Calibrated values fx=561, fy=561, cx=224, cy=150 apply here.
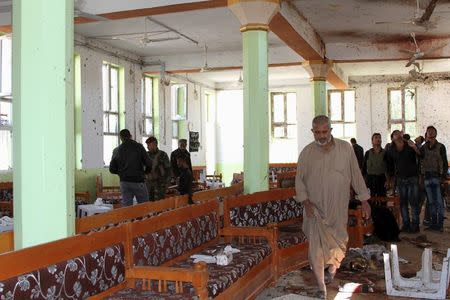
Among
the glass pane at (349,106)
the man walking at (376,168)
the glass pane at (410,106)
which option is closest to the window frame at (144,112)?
the man walking at (376,168)

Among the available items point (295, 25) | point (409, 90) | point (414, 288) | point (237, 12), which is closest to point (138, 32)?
point (295, 25)

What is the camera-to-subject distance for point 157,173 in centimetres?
897

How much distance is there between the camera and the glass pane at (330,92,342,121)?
63.1ft

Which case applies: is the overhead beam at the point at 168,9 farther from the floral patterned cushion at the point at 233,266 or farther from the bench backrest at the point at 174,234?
the floral patterned cushion at the point at 233,266

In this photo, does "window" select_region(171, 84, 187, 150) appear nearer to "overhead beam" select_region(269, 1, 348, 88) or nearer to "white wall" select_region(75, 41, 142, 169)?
"white wall" select_region(75, 41, 142, 169)

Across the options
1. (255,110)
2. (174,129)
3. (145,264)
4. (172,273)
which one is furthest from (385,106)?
(172,273)

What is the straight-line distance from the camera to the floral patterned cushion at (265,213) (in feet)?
20.0

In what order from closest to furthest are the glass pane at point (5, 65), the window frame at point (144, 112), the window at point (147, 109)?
the glass pane at point (5, 65) → the window frame at point (144, 112) → the window at point (147, 109)

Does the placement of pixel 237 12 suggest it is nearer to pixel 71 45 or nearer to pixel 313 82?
pixel 71 45

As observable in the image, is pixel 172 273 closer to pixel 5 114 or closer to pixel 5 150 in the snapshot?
pixel 5 150

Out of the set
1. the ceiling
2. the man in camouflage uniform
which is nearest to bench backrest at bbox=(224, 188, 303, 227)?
the man in camouflage uniform

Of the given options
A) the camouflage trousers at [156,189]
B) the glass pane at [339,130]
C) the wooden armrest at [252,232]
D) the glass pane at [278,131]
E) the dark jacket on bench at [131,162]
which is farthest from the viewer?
the glass pane at [278,131]

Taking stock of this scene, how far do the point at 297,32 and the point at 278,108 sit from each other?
32.5ft

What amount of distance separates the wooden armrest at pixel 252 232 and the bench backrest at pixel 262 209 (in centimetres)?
18
